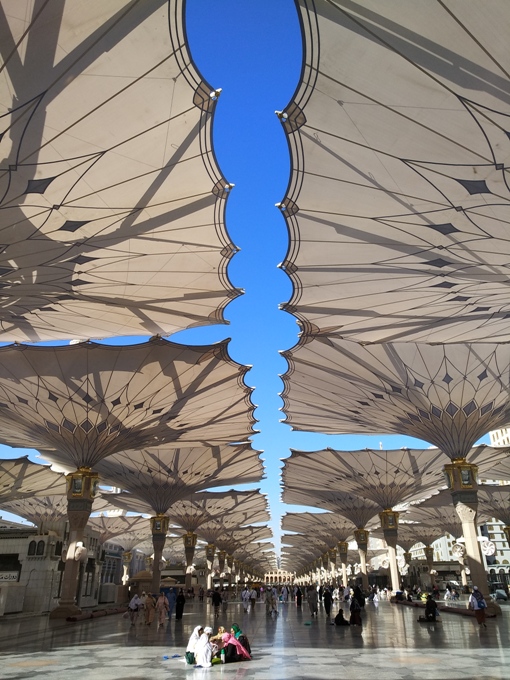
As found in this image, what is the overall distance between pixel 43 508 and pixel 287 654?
41564mm

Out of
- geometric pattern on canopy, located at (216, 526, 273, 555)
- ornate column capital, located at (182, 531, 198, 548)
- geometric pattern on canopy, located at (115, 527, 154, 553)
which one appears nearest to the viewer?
ornate column capital, located at (182, 531, 198, 548)

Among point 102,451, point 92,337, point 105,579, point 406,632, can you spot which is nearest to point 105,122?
point 92,337

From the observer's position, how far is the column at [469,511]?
20.3m

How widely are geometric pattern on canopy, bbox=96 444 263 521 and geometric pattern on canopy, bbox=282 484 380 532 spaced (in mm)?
6656

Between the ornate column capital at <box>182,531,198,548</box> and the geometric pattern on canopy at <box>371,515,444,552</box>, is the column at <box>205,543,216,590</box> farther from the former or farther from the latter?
the geometric pattern on canopy at <box>371,515,444,552</box>

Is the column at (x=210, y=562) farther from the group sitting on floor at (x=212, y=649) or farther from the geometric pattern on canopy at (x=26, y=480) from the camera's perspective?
the group sitting on floor at (x=212, y=649)

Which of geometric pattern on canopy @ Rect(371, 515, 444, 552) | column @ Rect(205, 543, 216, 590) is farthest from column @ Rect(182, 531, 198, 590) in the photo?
geometric pattern on canopy @ Rect(371, 515, 444, 552)

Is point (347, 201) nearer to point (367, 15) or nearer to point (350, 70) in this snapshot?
point (350, 70)

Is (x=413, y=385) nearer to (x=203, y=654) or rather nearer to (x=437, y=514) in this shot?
(x=203, y=654)

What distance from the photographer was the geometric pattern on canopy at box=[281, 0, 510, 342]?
837cm

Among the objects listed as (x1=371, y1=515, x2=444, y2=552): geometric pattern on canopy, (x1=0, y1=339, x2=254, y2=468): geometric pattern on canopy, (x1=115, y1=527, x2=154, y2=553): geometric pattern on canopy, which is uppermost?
(x1=0, y1=339, x2=254, y2=468): geometric pattern on canopy

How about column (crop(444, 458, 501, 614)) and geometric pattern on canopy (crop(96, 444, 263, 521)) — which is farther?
geometric pattern on canopy (crop(96, 444, 263, 521))

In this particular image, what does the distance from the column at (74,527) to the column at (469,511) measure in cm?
1539

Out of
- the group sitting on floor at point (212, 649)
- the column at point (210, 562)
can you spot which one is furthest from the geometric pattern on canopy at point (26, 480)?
the group sitting on floor at point (212, 649)
